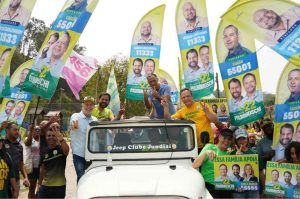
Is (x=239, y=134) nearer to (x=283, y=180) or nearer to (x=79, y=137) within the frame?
(x=283, y=180)

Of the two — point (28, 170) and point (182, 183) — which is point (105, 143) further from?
point (28, 170)

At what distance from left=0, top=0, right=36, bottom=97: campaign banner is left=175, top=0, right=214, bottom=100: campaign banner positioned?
10.9ft

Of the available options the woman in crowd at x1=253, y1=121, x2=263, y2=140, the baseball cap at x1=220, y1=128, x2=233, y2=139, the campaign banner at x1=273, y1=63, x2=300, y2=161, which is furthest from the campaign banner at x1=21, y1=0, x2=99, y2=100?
the woman in crowd at x1=253, y1=121, x2=263, y2=140

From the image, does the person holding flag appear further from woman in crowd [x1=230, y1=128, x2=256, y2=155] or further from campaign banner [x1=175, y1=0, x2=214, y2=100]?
woman in crowd [x1=230, y1=128, x2=256, y2=155]

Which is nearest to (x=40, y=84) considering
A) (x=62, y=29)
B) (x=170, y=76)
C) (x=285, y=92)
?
(x=62, y=29)

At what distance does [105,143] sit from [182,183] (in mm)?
1619

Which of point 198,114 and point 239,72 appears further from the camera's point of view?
point 239,72

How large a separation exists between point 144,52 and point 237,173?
5807 millimetres

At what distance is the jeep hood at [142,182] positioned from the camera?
4.67 metres

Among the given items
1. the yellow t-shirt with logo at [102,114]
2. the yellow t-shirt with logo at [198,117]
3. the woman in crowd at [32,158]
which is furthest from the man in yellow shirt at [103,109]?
the yellow t-shirt with logo at [198,117]

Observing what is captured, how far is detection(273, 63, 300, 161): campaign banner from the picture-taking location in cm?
676

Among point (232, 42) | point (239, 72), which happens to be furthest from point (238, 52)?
point (239, 72)

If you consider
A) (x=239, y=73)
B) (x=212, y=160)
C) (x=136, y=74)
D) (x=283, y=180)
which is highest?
(x=136, y=74)

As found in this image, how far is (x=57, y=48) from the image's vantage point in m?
8.14
